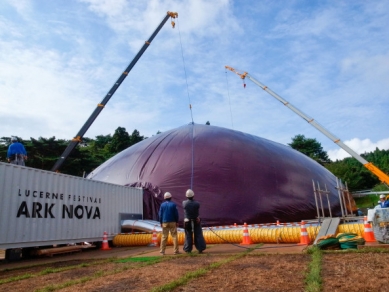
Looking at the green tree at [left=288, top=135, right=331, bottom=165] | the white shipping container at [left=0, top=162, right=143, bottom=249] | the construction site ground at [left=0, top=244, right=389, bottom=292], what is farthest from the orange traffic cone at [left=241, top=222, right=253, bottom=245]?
the green tree at [left=288, top=135, right=331, bottom=165]

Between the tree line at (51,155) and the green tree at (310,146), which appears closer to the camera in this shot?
the tree line at (51,155)

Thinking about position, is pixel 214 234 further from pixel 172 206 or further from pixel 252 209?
pixel 252 209

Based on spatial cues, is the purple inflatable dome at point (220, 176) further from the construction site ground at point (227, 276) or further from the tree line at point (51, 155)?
the tree line at point (51, 155)

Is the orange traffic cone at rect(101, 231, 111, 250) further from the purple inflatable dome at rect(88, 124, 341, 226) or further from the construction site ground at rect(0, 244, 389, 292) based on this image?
the construction site ground at rect(0, 244, 389, 292)

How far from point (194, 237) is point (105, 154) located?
132 ft

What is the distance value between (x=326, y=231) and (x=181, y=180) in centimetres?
945

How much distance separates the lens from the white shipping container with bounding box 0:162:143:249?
10.5m

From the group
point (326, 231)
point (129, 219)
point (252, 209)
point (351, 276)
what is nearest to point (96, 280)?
point (351, 276)

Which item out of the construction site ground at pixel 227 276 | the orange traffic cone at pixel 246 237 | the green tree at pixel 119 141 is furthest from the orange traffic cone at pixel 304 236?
the green tree at pixel 119 141

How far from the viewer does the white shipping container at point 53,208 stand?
10.5 meters

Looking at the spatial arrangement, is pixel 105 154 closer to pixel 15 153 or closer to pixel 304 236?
pixel 15 153

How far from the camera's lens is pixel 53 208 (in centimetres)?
1220

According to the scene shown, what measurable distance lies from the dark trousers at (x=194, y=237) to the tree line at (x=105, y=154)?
493 inches

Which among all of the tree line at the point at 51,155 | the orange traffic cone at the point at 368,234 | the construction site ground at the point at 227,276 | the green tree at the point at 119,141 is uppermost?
the green tree at the point at 119,141
